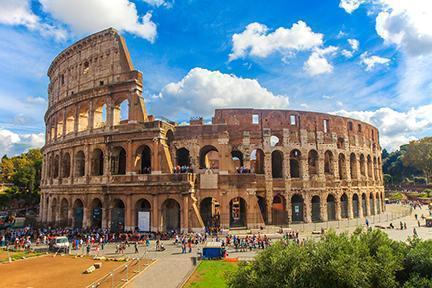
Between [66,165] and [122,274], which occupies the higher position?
[66,165]

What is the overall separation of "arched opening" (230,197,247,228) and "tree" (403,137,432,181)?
5295 centimetres

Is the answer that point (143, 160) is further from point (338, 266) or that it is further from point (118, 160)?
point (338, 266)

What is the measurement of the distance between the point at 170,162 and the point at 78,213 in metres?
12.1

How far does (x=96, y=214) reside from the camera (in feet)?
107

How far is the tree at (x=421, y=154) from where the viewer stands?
69375 millimetres

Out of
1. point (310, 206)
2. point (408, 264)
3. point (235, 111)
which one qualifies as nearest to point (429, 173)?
point (310, 206)

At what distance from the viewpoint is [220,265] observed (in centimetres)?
1966

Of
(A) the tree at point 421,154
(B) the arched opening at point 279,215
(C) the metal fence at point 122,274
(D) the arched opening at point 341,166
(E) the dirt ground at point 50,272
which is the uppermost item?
(A) the tree at point 421,154

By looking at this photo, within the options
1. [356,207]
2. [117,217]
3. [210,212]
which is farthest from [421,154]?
[117,217]

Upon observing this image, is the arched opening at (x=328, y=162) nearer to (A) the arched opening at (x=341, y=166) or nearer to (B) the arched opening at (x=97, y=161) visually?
(A) the arched opening at (x=341, y=166)

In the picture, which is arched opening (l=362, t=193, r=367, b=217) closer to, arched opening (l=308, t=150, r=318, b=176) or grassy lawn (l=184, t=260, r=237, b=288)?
arched opening (l=308, t=150, r=318, b=176)

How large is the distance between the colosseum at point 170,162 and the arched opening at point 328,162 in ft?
0.53

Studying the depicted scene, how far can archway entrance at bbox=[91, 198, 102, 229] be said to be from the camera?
107 ft

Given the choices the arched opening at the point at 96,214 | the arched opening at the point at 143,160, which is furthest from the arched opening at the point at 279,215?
the arched opening at the point at 96,214
